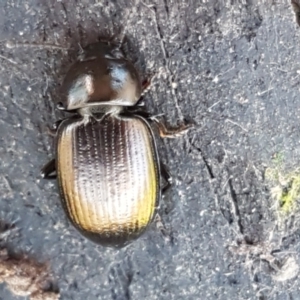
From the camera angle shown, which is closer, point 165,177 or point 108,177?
point 108,177

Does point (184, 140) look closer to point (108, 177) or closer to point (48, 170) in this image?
point (108, 177)

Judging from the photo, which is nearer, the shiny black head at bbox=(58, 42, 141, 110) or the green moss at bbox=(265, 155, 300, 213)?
the shiny black head at bbox=(58, 42, 141, 110)

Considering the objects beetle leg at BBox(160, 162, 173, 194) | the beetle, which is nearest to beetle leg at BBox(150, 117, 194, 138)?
the beetle

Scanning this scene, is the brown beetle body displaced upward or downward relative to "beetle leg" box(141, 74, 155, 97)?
downward

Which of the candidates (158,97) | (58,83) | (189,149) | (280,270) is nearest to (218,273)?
(280,270)

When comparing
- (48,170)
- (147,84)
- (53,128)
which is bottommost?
(48,170)

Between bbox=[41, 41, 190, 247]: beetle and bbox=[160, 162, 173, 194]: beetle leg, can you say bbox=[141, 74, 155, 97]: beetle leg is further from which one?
bbox=[160, 162, 173, 194]: beetle leg

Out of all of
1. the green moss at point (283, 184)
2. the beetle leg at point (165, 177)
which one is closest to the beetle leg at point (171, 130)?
the beetle leg at point (165, 177)

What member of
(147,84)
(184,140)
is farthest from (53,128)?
(184,140)
